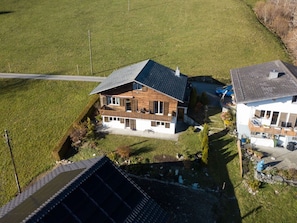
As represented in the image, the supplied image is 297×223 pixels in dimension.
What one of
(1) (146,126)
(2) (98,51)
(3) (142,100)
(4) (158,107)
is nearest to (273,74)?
(4) (158,107)

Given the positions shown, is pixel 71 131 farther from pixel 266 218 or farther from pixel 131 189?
pixel 266 218

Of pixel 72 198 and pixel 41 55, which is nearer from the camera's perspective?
pixel 72 198

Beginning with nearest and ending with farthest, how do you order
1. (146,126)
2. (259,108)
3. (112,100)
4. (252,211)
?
(252,211)
(259,108)
(112,100)
(146,126)

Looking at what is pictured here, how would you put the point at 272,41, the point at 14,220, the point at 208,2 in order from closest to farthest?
the point at 14,220 → the point at 272,41 → the point at 208,2

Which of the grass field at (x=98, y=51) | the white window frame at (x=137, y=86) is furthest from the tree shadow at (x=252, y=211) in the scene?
the white window frame at (x=137, y=86)

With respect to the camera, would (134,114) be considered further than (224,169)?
Yes

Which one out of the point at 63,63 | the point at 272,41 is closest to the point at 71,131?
the point at 63,63

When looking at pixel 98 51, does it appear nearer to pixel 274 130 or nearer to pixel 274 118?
pixel 274 118
